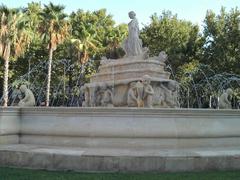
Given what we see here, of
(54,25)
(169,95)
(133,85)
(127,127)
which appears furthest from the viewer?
(54,25)

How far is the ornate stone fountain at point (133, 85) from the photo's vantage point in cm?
1369

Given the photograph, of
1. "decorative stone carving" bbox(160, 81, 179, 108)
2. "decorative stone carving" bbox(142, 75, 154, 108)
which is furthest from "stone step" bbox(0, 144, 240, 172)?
"decorative stone carving" bbox(160, 81, 179, 108)

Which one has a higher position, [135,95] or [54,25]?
[54,25]

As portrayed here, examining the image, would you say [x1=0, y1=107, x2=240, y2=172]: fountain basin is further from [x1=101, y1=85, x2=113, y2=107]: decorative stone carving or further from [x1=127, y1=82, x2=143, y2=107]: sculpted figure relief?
[x1=101, y1=85, x2=113, y2=107]: decorative stone carving

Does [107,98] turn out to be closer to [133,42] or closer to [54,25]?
[133,42]

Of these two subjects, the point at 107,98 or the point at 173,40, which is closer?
the point at 107,98

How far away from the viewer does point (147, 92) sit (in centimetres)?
1341

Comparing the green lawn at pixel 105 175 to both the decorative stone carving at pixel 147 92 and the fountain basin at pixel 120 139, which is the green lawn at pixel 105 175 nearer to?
the fountain basin at pixel 120 139

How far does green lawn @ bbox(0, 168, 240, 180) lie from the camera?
24.9 ft

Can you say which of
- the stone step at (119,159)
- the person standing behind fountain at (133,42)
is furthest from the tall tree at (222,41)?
the stone step at (119,159)

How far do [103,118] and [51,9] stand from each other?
27962 mm

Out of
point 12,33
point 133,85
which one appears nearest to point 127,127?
point 133,85

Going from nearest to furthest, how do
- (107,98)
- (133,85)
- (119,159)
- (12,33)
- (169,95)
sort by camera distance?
(119,159), (133,85), (169,95), (107,98), (12,33)

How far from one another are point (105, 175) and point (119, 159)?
0.49m
